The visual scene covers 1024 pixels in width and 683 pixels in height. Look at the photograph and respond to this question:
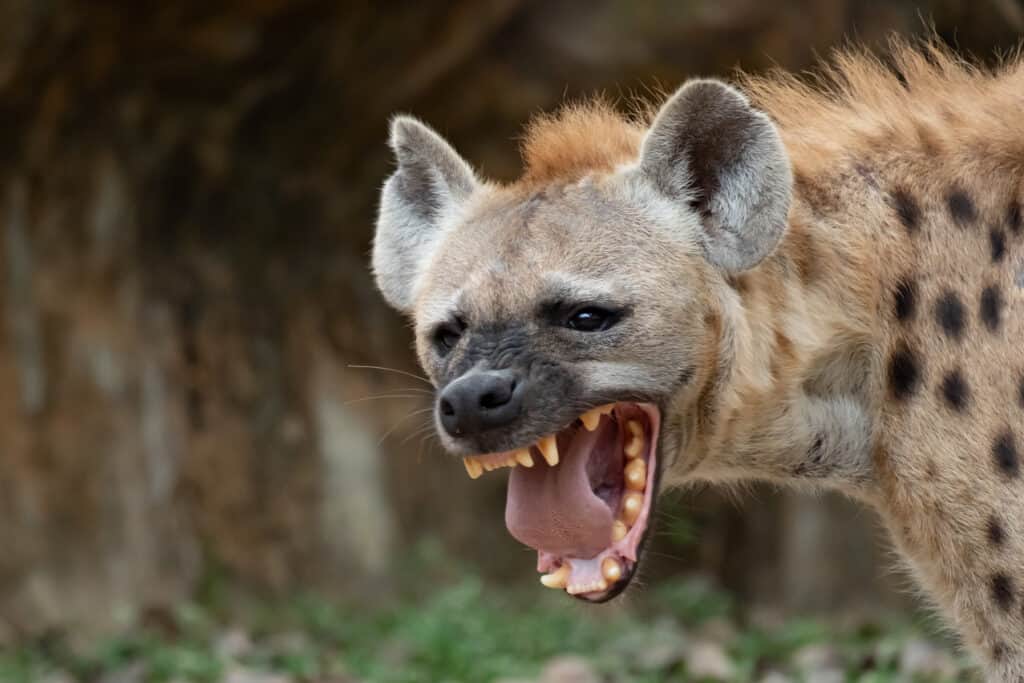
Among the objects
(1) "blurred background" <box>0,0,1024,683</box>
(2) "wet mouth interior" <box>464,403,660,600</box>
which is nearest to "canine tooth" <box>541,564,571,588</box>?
(2) "wet mouth interior" <box>464,403,660,600</box>

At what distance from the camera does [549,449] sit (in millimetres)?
3465

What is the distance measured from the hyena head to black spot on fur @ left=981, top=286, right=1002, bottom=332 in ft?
1.47

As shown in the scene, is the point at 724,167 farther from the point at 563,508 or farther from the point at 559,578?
the point at 559,578

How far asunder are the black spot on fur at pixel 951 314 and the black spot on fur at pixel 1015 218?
0.19 metres

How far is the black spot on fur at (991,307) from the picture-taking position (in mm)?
3404

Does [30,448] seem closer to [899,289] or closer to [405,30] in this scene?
[405,30]

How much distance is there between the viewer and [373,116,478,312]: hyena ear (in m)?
4.00

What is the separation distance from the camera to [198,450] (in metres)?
7.78

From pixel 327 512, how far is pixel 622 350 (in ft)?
16.8

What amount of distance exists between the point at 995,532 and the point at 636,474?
748 millimetres

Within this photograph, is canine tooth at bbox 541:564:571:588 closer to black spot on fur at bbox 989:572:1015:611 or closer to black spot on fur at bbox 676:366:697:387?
black spot on fur at bbox 676:366:697:387

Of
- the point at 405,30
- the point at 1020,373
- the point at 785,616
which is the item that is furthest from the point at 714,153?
the point at 785,616

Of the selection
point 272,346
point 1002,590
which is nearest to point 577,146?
point 1002,590

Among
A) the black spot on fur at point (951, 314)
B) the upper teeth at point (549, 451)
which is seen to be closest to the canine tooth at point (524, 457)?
the upper teeth at point (549, 451)
